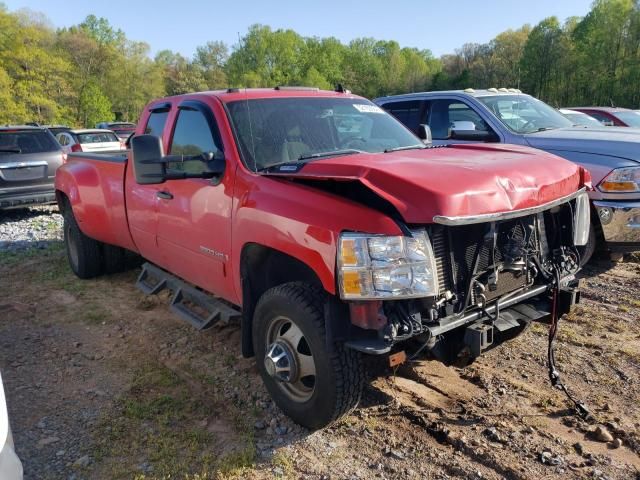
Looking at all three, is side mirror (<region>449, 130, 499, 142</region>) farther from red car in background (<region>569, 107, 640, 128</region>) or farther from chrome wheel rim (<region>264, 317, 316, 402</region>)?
red car in background (<region>569, 107, 640, 128</region>)

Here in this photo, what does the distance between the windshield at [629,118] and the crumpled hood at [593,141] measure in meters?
6.95

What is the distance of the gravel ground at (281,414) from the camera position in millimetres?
2918

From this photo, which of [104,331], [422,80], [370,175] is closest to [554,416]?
[370,175]

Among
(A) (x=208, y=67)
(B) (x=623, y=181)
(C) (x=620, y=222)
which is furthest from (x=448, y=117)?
(A) (x=208, y=67)

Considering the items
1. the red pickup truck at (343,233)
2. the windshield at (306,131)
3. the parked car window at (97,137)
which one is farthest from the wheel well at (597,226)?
the parked car window at (97,137)

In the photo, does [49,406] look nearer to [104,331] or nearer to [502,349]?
[104,331]

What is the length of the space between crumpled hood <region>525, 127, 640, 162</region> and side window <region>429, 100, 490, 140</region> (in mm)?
813

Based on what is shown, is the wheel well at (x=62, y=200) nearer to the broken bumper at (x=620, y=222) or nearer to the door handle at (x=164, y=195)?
the door handle at (x=164, y=195)

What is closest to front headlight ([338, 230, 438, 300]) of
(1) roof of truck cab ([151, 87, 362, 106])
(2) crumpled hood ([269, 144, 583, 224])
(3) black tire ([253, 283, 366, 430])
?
(2) crumpled hood ([269, 144, 583, 224])

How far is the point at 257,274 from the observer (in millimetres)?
3551

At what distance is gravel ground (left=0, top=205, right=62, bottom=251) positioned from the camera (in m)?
8.27

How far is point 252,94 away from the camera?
4.08m

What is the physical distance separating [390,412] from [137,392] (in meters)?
1.75

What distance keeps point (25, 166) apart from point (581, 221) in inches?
383
